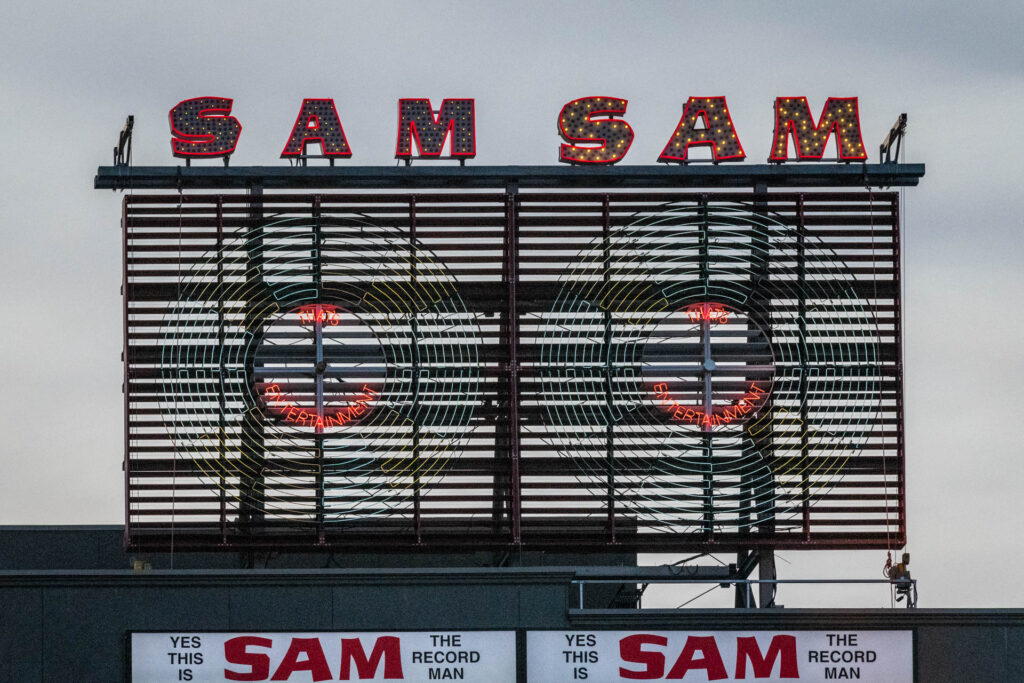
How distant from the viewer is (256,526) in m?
30.5

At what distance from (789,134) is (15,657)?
14.1 meters

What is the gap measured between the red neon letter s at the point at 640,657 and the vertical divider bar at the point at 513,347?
3419mm

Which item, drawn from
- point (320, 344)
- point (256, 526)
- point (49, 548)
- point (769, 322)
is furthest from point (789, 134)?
point (49, 548)

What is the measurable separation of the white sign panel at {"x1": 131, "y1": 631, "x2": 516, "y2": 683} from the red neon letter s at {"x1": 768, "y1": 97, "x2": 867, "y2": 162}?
30.5ft

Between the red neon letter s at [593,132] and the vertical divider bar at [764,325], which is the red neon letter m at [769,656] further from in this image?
the red neon letter s at [593,132]

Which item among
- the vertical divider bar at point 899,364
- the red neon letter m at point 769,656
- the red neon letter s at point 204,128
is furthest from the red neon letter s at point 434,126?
the red neon letter m at point 769,656

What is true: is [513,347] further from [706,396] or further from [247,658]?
[247,658]

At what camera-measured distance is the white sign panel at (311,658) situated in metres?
27.3

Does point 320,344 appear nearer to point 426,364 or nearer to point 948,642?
point 426,364

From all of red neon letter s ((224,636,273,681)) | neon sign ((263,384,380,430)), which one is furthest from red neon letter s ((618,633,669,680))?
neon sign ((263,384,380,430))

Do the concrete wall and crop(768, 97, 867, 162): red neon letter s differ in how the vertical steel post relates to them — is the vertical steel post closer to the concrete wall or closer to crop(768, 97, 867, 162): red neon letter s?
crop(768, 97, 867, 162): red neon letter s

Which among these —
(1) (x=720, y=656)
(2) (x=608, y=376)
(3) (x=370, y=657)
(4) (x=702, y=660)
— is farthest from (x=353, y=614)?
(2) (x=608, y=376)

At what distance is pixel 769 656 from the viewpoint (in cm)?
2758

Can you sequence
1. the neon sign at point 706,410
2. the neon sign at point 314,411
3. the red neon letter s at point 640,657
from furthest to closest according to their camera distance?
the neon sign at point 706,410, the neon sign at point 314,411, the red neon letter s at point 640,657
